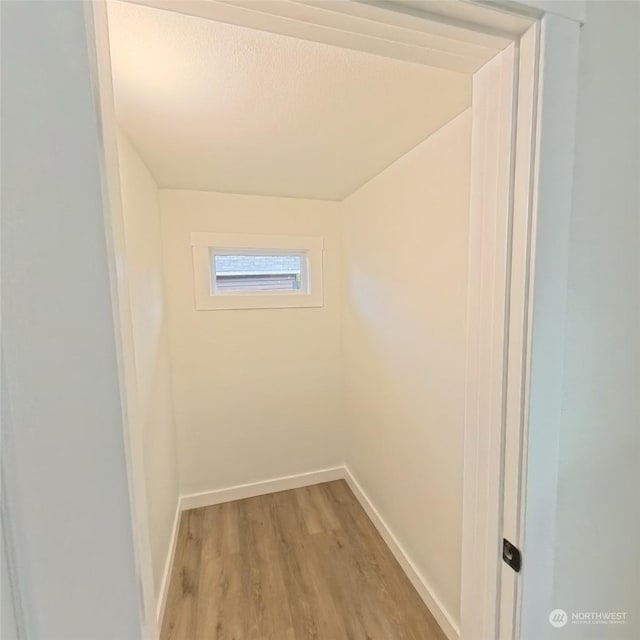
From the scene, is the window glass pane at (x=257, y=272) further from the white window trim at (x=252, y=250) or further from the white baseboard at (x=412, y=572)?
the white baseboard at (x=412, y=572)

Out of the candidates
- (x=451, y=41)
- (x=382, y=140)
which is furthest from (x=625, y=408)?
(x=382, y=140)

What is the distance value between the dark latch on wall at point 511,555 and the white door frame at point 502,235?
12mm

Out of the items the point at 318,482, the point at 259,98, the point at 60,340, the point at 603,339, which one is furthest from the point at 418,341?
the point at 318,482

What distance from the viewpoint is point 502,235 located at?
25.9 inches

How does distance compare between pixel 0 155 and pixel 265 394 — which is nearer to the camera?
pixel 0 155

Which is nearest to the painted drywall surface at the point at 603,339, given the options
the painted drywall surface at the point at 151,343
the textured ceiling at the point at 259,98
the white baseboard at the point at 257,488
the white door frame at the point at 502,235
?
the white door frame at the point at 502,235

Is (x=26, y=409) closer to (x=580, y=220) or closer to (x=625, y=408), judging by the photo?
(x=580, y=220)

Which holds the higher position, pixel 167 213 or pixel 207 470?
pixel 167 213

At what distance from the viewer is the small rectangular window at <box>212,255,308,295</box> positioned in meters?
2.34

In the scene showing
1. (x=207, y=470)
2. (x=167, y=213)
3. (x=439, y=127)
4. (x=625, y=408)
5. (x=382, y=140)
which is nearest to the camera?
(x=625, y=408)

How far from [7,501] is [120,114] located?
1.31m

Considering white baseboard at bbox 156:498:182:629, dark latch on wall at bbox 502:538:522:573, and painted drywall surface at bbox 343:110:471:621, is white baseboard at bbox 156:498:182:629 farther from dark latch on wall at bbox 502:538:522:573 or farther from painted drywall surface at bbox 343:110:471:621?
dark latch on wall at bbox 502:538:522:573

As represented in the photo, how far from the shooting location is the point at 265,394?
2.43 m

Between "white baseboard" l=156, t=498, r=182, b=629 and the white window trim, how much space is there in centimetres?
140
